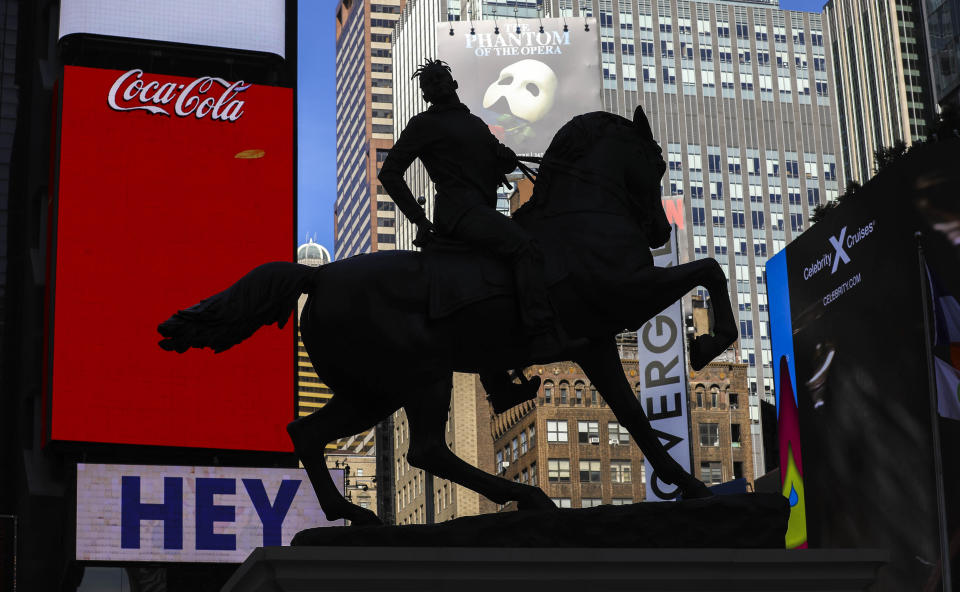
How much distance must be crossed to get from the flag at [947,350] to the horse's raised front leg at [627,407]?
18681mm

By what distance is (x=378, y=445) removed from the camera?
142m

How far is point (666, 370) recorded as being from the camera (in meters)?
73.1

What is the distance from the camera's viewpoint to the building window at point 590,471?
111 m

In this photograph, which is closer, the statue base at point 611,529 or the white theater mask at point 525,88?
the statue base at point 611,529

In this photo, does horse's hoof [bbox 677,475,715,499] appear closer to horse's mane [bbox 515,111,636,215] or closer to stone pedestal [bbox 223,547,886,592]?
stone pedestal [bbox 223,547,886,592]

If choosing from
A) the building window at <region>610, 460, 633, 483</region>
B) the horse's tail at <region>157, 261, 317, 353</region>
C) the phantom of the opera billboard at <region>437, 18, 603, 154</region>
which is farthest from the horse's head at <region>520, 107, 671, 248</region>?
the building window at <region>610, 460, 633, 483</region>

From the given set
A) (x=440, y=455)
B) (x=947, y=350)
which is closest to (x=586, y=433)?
(x=947, y=350)

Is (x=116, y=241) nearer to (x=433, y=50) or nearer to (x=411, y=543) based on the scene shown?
(x=411, y=543)

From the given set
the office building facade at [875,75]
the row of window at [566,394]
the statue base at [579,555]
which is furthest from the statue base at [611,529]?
the office building facade at [875,75]

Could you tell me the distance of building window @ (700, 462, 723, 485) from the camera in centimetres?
11306

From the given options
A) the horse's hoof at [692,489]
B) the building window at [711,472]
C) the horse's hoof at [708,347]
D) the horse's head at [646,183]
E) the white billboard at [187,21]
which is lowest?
the horse's hoof at [692,489]

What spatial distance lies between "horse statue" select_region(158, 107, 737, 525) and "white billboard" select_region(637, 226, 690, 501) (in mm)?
60361

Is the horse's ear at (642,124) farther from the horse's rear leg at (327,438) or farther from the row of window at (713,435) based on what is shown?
the row of window at (713,435)

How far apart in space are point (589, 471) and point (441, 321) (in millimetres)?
101896
